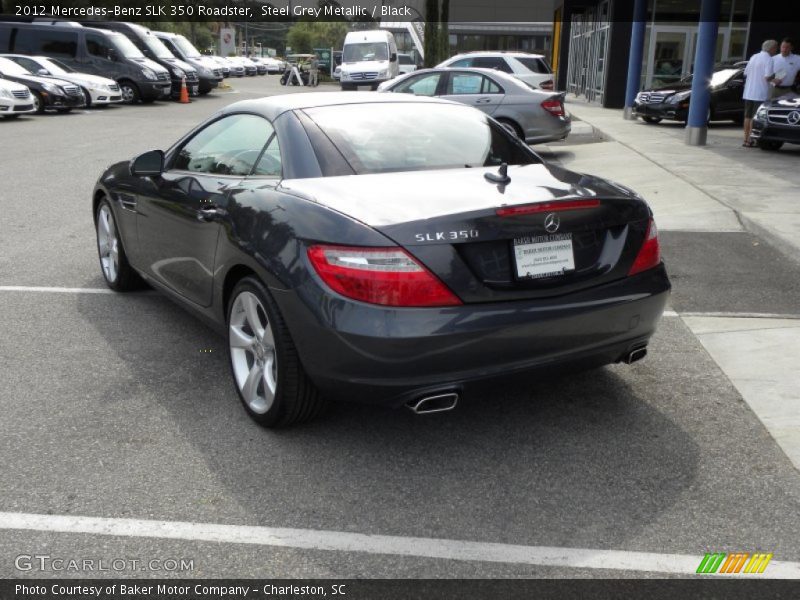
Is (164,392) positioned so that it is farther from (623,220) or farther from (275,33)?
(275,33)

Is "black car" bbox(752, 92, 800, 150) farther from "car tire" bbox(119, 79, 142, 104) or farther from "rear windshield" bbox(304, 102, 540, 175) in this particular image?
"car tire" bbox(119, 79, 142, 104)

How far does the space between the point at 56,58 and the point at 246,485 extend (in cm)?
2806

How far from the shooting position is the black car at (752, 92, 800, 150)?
43.7 feet

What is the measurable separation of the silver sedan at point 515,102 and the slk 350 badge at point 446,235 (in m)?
10.6

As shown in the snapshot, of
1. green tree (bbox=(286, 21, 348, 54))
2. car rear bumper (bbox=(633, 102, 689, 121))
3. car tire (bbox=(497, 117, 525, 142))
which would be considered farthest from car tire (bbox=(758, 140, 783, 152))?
green tree (bbox=(286, 21, 348, 54))

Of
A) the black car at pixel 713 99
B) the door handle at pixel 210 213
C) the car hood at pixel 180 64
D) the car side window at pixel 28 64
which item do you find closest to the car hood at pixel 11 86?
the car side window at pixel 28 64

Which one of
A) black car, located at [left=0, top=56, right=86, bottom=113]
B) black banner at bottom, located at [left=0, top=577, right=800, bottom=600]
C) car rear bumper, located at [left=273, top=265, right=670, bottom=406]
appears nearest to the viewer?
black banner at bottom, located at [left=0, top=577, right=800, bottom=600]

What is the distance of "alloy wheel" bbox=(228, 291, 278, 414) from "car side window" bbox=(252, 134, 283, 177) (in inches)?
24.5

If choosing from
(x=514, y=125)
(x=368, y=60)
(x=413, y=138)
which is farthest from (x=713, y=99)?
(x=368, y=60)

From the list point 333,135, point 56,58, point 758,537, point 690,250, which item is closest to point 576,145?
point 690,250

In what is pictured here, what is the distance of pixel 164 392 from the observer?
14.3ft

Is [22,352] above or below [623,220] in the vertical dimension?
below

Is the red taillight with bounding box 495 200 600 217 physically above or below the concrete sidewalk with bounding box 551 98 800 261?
above

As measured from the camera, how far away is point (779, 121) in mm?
13586
